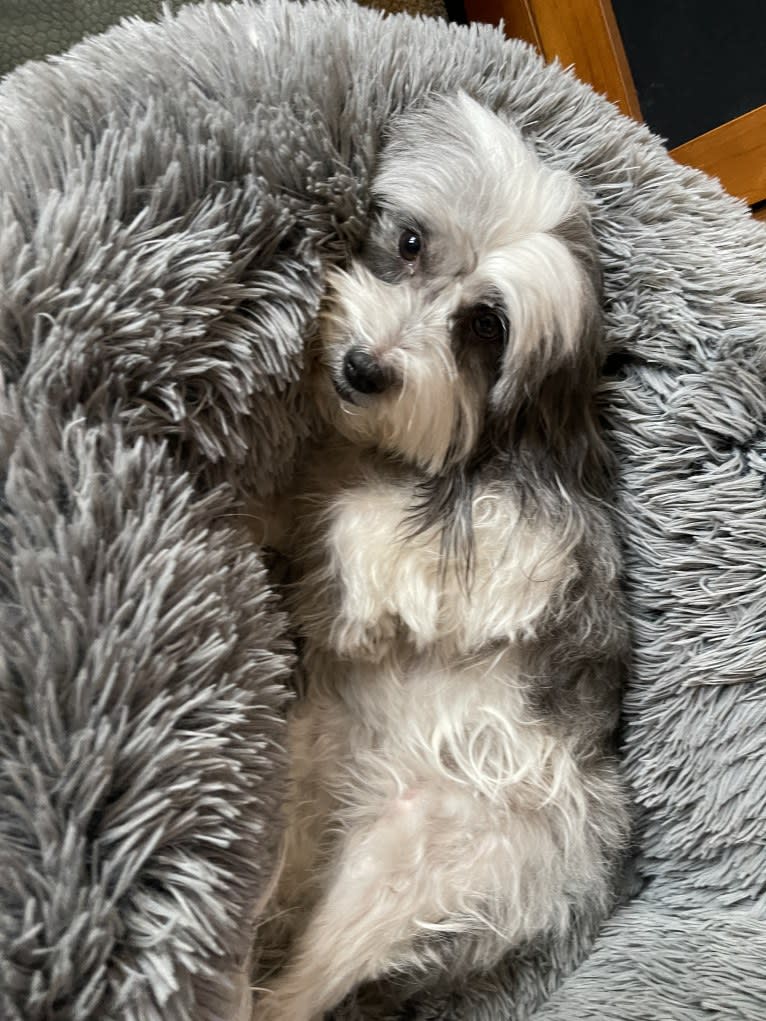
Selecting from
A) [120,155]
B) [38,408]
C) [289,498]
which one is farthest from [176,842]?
[120,155]

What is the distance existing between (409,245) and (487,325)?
0.16m

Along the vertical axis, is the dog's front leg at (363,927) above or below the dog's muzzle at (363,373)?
below

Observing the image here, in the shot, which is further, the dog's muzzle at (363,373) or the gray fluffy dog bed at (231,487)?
the dog's muzzle at (363,373)

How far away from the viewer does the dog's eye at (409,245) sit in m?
1.33

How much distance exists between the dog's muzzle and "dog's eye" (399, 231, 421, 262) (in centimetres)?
17

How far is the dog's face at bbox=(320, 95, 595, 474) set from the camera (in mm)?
1277

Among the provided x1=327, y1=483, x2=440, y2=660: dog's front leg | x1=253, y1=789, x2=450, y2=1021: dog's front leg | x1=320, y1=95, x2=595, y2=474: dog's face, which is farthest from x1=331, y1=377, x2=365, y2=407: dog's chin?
x1=253, y1=789, x2=450, y2=1021: dog's front leg

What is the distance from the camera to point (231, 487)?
4.25 ft

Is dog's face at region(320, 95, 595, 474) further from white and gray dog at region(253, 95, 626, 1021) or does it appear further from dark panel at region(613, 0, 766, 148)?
dark panel at region(613, 0, 766, 148)

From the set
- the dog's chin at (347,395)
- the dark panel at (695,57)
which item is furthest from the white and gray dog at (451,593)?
the dark panel at (695,57)

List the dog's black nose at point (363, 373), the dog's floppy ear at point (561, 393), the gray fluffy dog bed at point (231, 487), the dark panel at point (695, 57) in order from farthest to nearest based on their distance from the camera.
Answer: the dark panel at point (695, 57), the dog's floppy ear at point (561, 393), the dog's black nose at point (363, 373), the gray fluffy dog bed at point (231, 487)

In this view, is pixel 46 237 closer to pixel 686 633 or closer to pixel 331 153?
pixel 331 153

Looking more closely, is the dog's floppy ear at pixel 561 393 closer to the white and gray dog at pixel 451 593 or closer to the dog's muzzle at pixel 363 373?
the white and gray dog at pixel 451 593

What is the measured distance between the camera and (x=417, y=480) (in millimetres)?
1448
